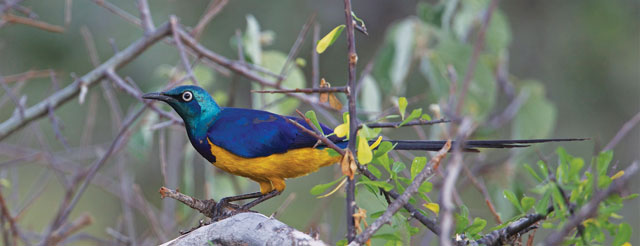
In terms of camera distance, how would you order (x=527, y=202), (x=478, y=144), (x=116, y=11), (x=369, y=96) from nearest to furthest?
1. (x=527, y=202)
2. (x=478, y=144)
3. (x=116, y=11)
4. (x=369, y=96)

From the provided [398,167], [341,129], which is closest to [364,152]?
[341,129]

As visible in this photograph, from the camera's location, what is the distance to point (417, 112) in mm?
2215

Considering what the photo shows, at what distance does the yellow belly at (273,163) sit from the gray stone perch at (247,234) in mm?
925

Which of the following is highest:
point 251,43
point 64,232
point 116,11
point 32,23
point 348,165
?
point 251,43

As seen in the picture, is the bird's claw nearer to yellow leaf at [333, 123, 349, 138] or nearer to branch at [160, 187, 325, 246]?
branch at [160, 187, 325, 246]

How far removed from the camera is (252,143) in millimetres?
3416

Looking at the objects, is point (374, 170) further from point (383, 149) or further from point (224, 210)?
point (224, 210)

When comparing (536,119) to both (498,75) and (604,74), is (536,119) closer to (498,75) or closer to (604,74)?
(498,75)

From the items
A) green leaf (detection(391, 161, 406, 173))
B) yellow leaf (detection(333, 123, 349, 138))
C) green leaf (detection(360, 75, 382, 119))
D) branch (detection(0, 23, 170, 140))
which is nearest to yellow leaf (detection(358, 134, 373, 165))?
yellow leaf (detection(333, 123, 349, 138))

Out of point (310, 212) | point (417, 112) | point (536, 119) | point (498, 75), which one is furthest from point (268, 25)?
point (417, 112)

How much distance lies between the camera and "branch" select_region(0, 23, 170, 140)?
12.8ft

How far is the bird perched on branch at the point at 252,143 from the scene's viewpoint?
344 cm

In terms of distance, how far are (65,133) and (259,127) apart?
18.5ft

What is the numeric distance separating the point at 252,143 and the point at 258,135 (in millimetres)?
67
